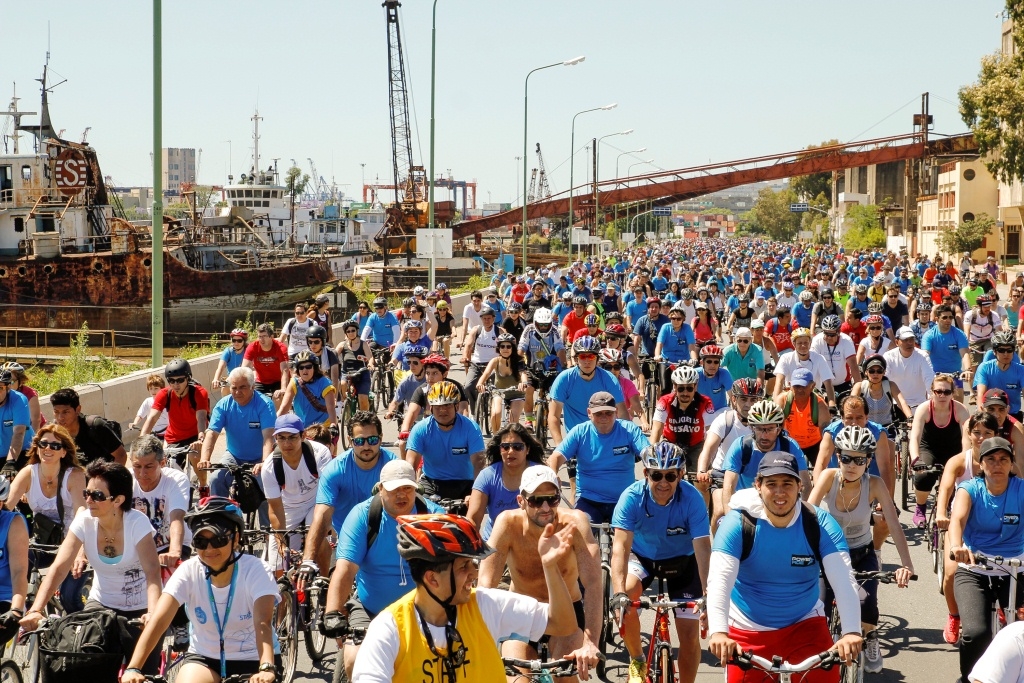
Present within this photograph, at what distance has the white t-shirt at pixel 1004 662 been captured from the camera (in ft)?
13.7

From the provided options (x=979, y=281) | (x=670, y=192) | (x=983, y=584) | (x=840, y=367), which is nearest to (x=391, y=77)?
(x=670, y=192)

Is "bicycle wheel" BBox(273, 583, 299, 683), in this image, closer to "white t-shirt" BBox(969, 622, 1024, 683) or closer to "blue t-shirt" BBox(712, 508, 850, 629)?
"blue t-shirt" BBox(712, 508, 850, 629)

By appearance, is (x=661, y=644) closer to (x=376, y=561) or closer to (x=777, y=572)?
(x=777, y=572)

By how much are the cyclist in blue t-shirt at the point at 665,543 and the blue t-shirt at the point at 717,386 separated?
4.54 meters

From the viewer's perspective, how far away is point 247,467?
32.0 feet

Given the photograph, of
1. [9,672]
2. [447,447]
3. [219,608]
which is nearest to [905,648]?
[447,447]

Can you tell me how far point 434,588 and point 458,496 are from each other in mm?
5246

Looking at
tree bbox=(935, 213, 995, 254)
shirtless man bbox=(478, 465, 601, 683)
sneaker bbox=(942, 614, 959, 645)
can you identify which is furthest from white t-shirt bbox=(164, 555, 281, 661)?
tree bbox=(935, 213, 995, 254)

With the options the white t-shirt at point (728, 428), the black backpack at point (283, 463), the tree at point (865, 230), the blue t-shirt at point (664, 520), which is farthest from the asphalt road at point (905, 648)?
the tree at point (865, 230)

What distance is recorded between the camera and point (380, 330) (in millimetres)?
18219

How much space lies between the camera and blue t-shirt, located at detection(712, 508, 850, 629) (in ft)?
17.7

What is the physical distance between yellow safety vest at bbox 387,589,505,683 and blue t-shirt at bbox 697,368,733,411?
7.64 m

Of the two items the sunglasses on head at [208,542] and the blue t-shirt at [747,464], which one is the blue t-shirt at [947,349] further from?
the sunglasses on head at [208,542]

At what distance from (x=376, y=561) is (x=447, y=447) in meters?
3.04
